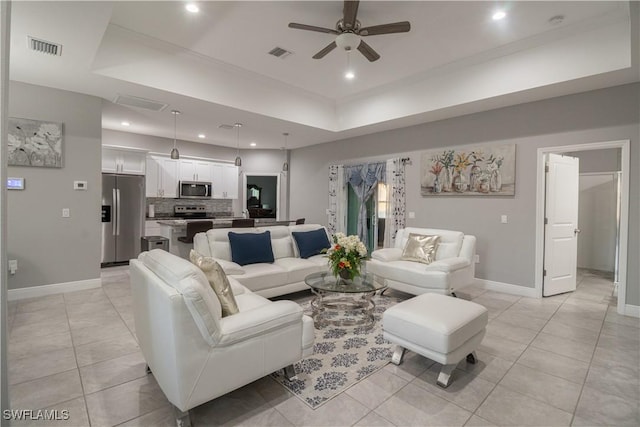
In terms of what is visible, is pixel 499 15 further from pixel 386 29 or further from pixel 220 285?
pixel 220 285

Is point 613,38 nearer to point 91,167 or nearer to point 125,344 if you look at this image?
point 125,344

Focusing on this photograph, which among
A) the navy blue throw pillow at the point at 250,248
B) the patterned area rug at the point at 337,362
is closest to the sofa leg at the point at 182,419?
the patterned area rug at the point at 337,362

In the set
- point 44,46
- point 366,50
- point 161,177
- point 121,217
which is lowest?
point 121,217

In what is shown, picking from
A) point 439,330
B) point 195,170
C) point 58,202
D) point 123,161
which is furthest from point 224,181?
point 439,330

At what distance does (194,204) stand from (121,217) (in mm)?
1958

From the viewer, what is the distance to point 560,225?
4527 mm

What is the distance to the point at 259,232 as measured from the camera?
4.30m

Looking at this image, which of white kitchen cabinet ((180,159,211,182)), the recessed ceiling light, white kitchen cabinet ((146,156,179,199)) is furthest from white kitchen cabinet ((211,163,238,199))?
the recessed ceiling light

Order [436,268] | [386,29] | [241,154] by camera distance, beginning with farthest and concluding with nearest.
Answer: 1. [241,154]
2. [436,268]
3. [386,29]

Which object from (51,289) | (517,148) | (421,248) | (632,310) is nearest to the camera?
(632,310)

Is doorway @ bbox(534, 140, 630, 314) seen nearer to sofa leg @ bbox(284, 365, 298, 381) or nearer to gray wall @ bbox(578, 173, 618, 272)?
gray wall @ bbox(578, 173, 618, 272)

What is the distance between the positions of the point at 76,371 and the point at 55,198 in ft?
9.55

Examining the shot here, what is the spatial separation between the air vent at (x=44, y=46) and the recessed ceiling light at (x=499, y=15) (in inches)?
174

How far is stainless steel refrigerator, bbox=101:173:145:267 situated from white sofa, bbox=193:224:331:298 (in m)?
3.11
